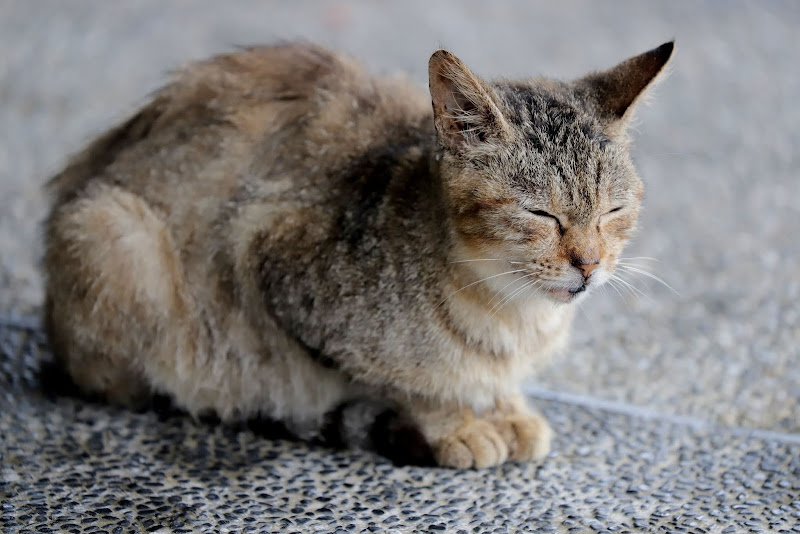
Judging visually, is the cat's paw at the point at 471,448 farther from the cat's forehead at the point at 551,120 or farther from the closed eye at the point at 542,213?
the cat's forehead at the point at 551,120

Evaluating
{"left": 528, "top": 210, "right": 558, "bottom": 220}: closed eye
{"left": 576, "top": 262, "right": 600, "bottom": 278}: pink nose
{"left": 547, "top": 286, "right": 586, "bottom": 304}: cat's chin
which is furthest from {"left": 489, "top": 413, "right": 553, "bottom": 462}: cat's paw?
{"left": 528, "top": 210, "right": 558, "bottom": 220}: closed eye

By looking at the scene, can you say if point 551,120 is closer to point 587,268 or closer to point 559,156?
point 559,156

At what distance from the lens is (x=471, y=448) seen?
115 inches

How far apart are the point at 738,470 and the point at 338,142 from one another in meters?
1.68

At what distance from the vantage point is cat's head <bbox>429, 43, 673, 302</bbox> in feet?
8.30

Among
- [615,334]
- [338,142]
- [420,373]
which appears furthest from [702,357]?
[338,142]

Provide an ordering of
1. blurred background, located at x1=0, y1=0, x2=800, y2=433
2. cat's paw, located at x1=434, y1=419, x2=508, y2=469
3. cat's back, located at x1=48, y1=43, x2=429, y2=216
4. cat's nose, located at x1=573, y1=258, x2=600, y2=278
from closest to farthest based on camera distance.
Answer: cat's nose, located at x1=573, y1=258, x2=600, y2=278 → cat's paw, located at x1=434, y1=419, x2=508, y2=469 → cat's back, located at x1=48, y1=43, x2=429, y2=216 → blurred background, located at x1=0, y1=0, x2=800, y2=433

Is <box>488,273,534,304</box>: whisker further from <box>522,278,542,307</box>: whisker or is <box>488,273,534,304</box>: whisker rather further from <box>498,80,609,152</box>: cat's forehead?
<box>498,80,609,152</box>: cat's forehead

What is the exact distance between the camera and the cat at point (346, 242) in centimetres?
260

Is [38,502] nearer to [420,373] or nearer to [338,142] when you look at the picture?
[420,373]

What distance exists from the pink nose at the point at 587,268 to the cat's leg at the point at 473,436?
0.69 meters

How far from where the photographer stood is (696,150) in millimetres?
6148

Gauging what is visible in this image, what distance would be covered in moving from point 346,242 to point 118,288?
772 mm

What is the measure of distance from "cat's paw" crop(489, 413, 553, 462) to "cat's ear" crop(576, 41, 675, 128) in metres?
1.02
